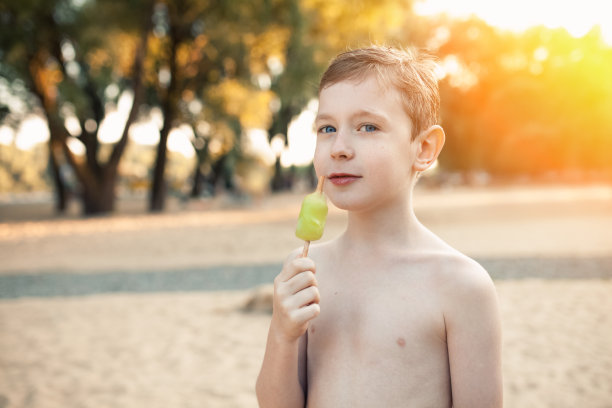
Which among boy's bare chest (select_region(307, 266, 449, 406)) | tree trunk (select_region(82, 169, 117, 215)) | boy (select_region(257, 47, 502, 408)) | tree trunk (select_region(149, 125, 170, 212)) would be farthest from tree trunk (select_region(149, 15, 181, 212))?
boy's bare chest (select_region(307, 266, 449, 406))

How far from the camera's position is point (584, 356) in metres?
5.10

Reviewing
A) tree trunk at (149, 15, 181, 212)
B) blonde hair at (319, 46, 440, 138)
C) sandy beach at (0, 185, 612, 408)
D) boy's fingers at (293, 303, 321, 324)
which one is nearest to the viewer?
boy's fingers at (293, 303, 321, 324)

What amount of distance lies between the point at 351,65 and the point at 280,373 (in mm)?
988

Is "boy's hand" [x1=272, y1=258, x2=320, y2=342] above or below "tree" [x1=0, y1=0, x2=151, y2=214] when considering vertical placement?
below

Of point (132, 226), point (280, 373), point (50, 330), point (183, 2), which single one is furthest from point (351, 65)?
point (183, 2)

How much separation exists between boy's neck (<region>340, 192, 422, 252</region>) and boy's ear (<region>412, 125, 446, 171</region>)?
4.2 inches

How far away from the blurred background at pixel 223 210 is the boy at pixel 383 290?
1.04 feet

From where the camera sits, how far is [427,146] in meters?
1.71

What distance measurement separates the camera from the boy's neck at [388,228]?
168 cm

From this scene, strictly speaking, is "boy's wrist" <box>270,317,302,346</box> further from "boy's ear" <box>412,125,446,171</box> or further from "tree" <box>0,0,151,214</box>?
"tree" <box>0,0,151,214</box>

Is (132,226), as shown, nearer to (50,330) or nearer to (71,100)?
(71,100)

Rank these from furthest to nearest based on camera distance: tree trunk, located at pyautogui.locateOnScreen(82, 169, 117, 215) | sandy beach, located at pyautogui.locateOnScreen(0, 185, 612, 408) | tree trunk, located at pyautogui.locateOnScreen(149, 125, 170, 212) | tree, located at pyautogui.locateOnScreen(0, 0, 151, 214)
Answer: tree trunk, located at pyautogui.locateOnScreen(149, 125, 170, 212)
tree trunk, located at pyautogui.locateOnScreen(82, 169, 117, 215)
tree, located at pyautogui.locateOnScreen(0, 0, 151, 214)
sandy beach, located at pyautogui.locateOnScreen(0, 185, 612, 408)

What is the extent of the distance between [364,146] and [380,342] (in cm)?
60

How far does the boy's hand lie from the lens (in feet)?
4.94
